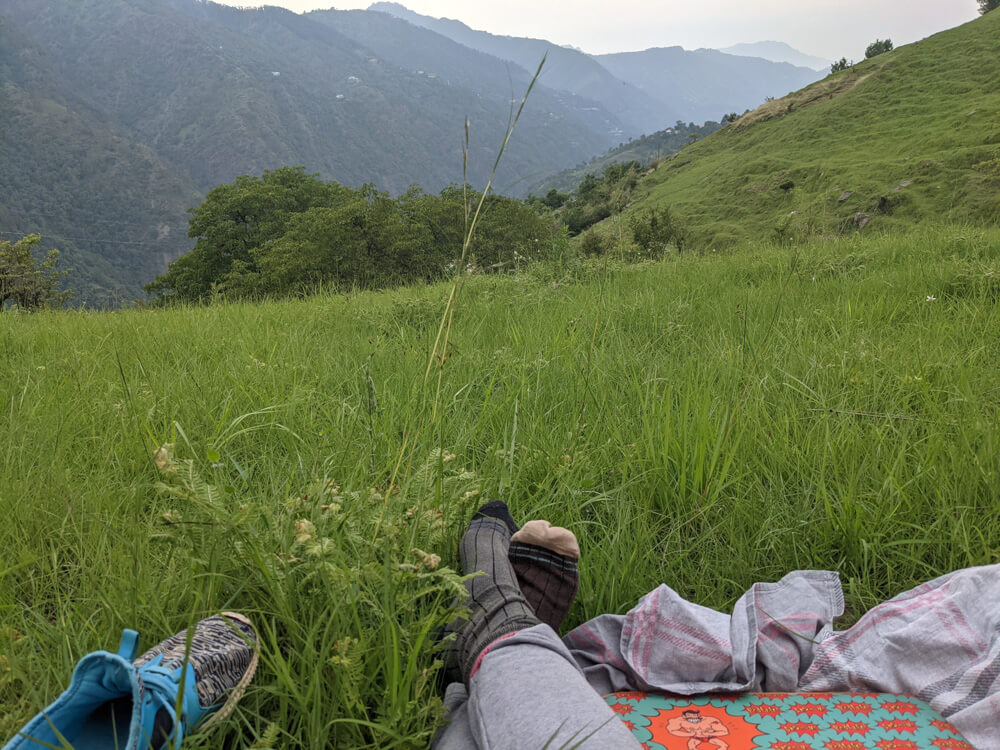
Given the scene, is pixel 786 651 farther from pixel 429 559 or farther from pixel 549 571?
pixel 429 559

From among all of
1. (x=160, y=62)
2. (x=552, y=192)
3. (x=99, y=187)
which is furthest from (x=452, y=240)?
(x=160, y=62)

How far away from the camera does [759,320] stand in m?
3.46

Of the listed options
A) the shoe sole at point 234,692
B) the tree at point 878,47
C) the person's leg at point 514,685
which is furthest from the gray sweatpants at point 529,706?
the tree at point 878,47

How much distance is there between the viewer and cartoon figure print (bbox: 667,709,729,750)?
45.1 inches

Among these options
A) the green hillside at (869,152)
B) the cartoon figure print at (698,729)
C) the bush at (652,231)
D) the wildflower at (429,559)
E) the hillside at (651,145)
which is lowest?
the cartoon figure print at (698,729)

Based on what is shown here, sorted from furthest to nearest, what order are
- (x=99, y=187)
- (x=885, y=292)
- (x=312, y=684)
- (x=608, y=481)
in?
1. (x=99, y=187)
2. (x=885, y=292)
3. (x=608, y=481)
4. (x=312, y=684)

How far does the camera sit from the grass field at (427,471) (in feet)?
3.61

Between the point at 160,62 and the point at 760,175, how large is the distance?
23989cm

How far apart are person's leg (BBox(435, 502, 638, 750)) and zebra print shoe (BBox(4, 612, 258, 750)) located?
0.40 m

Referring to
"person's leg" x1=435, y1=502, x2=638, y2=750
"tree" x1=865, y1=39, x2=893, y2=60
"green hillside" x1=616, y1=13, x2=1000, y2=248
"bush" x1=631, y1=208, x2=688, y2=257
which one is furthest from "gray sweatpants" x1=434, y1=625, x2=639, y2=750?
"tree" x1=865, y1=39, x2=893, y2=60

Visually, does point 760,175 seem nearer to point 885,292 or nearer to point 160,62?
point 885,292

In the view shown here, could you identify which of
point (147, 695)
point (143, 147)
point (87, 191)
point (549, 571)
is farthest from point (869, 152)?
point (143, 147)

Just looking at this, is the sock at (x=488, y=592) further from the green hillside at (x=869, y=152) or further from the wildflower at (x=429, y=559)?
the green hillside at (x=869, y=152)

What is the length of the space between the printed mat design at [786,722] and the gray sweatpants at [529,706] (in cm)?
24
